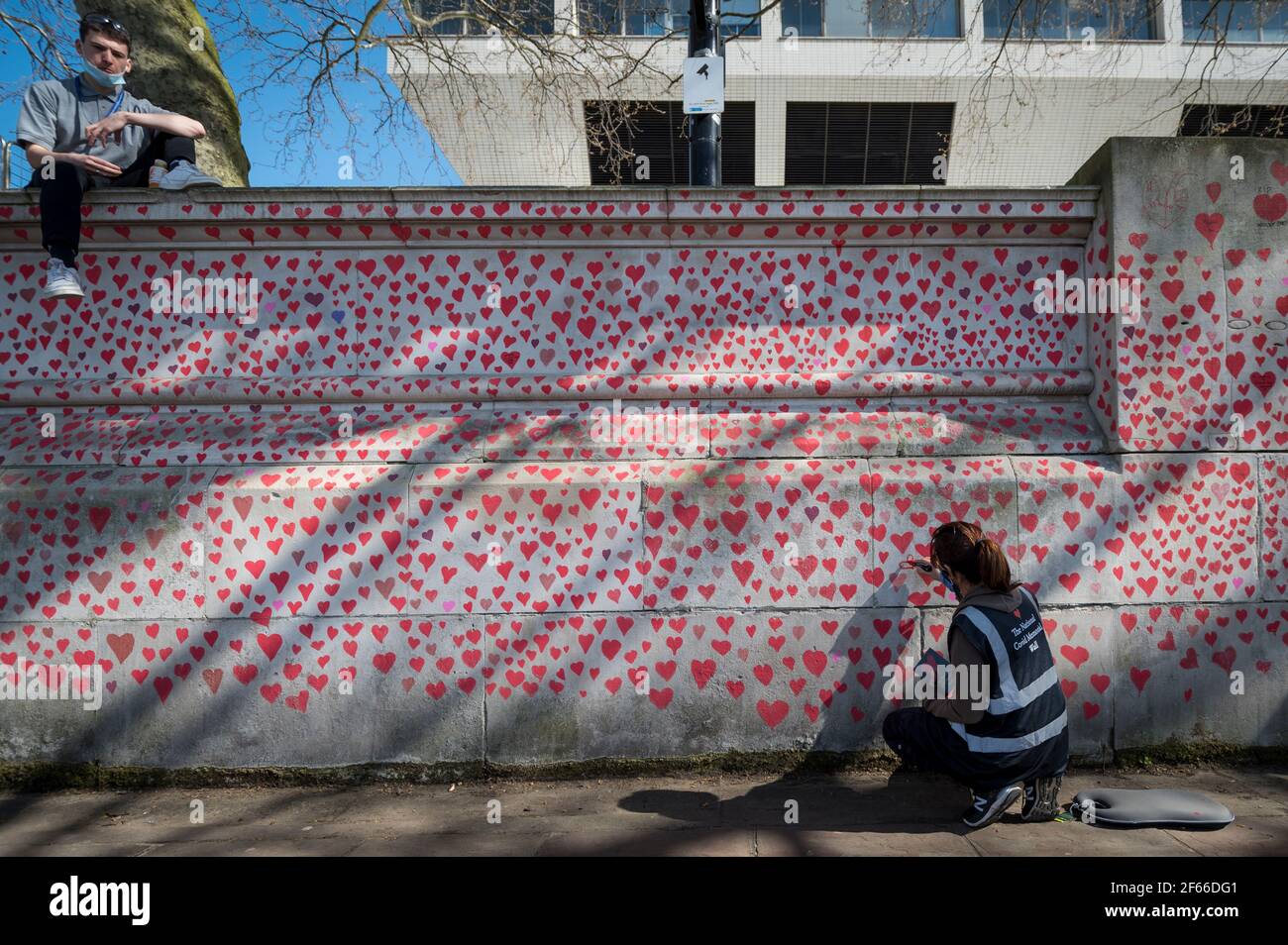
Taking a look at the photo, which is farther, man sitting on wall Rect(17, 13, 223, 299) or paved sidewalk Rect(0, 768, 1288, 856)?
man sitting on wall Rect(17, 13, 223, 299)

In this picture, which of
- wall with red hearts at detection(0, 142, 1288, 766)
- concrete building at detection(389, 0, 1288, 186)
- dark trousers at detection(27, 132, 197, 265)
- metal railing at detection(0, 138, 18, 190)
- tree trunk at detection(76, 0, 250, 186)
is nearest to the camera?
wall with red hearts at detection(0, 142, 1288, 766)

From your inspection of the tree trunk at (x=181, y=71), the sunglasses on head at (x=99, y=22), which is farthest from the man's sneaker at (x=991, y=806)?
the tree trunk at (x=181, y=71)

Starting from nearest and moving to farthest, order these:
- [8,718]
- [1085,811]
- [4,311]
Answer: [1085,811], [8,718], [4,311]

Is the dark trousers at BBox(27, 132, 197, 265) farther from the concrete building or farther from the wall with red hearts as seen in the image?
the concrete building

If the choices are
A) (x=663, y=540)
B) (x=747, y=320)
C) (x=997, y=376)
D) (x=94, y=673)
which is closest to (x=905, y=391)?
(x=997, y=376)

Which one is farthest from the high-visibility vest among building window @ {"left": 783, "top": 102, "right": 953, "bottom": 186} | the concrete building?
building window @ {"left": 783, "top": 102, "right": 953, "bottom": 186}

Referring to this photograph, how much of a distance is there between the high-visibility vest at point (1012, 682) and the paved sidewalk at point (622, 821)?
0.42 m

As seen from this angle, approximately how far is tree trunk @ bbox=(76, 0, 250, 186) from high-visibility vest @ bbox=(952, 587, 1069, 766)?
6976 millimetres

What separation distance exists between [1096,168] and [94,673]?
6.66 m

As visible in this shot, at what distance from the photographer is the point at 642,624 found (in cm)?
474

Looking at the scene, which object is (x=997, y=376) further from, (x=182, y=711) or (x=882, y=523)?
(x=182, y=711)

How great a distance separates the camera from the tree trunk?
6.96 meters

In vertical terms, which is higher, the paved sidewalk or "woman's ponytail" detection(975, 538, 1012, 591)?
"woman's ponytail" detection(975, 538, 1012, 591)

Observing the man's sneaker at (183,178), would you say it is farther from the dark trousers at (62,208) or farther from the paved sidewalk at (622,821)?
the paved sidewalk at (622,821)
